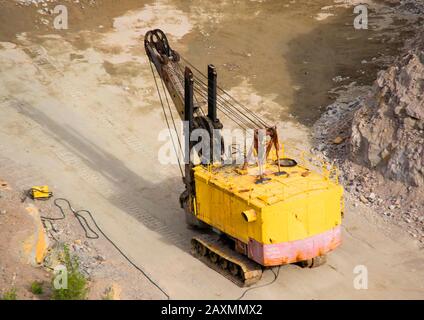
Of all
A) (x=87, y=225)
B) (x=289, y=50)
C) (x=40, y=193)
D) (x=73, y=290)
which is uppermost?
(x=289, y=50)

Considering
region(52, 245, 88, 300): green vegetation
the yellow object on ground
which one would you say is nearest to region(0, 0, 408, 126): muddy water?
the yellow object on ground

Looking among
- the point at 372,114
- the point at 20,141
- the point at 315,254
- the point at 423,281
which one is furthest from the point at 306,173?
the point at 20,141

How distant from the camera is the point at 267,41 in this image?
3266 cm

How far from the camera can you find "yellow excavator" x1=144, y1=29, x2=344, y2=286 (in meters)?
18.9

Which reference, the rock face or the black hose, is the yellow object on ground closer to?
the black hose

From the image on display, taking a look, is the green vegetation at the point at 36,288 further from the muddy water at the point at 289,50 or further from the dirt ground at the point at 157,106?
the muddy water at the point at 289,50

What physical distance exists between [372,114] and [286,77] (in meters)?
5.74

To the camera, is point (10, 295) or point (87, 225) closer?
point (10, 295)

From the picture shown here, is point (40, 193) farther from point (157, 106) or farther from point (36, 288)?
point (157, 106)

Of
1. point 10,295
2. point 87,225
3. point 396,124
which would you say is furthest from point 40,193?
point 396,124

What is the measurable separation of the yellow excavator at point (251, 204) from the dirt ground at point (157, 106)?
64 centimetres

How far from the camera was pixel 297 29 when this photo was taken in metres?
33.4

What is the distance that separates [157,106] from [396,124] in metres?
8.05
